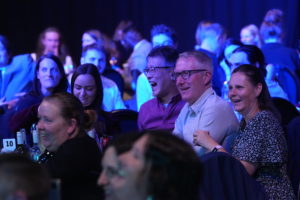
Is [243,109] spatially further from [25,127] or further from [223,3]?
[223,3]

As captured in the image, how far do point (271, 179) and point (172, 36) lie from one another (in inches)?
147

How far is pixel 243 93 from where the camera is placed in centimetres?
391

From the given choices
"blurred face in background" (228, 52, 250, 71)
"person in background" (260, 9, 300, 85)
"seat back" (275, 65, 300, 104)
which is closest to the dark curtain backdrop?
"person in background" (260, 9, 300, 85)

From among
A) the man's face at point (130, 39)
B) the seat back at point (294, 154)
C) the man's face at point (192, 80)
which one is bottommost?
the seat back at point (294, 154)

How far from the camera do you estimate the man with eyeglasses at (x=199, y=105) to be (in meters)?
3.89

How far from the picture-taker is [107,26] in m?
13.2

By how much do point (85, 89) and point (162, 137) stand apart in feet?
9.12

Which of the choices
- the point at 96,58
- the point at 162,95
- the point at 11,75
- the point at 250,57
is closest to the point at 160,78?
the point at 162,95

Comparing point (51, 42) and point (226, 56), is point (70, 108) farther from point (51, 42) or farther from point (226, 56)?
point (51, 42)

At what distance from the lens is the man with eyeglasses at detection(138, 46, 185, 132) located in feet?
15.0

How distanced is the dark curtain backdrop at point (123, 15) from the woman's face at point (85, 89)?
7.58 m

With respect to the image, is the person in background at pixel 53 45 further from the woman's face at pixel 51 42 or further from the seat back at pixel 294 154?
the seat back at pixel 294 154

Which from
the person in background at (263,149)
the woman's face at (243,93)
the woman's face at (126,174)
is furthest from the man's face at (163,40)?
the woman's face at (126,174)

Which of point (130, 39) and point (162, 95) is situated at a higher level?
point (130, 39)
